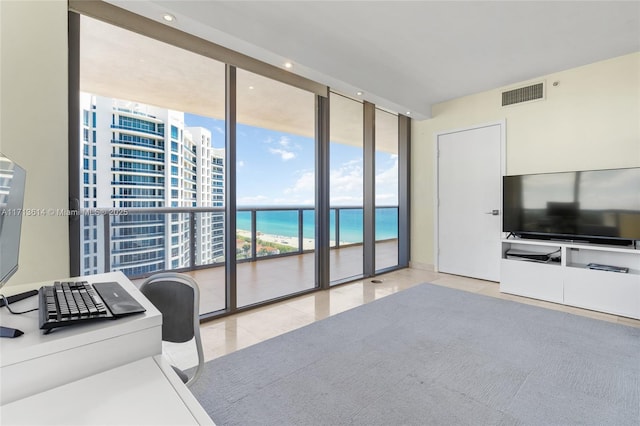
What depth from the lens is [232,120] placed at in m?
2.97

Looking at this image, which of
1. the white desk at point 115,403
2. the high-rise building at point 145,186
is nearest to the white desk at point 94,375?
the white desk at point 115,403

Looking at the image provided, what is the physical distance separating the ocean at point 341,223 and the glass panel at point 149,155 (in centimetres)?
144

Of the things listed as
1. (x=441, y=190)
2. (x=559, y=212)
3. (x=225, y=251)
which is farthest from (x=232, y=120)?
(x=559, y=212)

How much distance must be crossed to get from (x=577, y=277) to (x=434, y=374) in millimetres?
Answer: 2380

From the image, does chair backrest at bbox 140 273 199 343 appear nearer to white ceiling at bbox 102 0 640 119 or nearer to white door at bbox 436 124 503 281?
white ceiling at bbox 102 0 640 119

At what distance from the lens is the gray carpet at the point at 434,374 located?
64.2 inches

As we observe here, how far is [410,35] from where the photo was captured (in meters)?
2.86

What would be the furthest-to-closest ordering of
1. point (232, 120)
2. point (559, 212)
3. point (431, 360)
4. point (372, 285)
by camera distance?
1. point (372, 285)
2. point (559, 212)
3. point (232, 120)
4. point (431, 360)

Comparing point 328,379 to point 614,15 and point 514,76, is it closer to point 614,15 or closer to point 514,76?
point 614,15

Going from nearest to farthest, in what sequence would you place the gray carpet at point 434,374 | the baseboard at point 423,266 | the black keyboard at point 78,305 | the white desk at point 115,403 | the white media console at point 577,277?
the white desk at point 115,403
the black keyboard at point 78,305
the gray carpet at point 434,374
the white media console at point 577,277
the baseboard at point 423,266

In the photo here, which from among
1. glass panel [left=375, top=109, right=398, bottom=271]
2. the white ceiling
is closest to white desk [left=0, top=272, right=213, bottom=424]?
the white ceiling

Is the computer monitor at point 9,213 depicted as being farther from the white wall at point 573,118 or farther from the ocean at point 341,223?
the white wall at point 573,118

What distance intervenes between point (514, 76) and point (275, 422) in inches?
174

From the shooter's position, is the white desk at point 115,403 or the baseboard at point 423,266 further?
the baseboard at point 423,266
